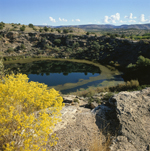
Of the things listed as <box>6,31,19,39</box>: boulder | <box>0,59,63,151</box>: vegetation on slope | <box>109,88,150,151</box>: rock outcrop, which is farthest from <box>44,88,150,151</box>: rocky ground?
<box>6,31,19,39</box>: boulder

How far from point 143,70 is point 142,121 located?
20.4 meters

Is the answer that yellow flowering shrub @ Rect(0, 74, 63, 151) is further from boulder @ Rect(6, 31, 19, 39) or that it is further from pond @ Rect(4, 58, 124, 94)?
boulder @ Rect(6, 31, 19, 39)

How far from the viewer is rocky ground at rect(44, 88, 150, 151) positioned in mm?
5199

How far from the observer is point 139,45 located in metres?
37.2

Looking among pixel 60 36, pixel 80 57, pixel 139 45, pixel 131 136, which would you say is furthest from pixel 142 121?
pixel 60 36

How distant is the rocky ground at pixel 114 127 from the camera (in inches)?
205

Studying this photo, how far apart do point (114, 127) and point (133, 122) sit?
1.05 meters

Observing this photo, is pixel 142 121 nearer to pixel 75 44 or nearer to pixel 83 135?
pixel 83 135

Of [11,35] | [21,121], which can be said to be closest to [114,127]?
[21,121]

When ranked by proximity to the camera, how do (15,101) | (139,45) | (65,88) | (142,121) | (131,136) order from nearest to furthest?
1. (15,101)
2. (131,136)
3. (142,121)
4. (65,88)
5. (139,45)

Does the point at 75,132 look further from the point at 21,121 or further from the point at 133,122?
the point at 133,122

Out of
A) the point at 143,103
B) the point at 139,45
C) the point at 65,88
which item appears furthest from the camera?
the point at 139,45

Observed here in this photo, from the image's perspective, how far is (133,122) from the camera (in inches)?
250

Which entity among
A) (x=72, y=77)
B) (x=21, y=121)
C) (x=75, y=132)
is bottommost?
(x=72, y=77)
